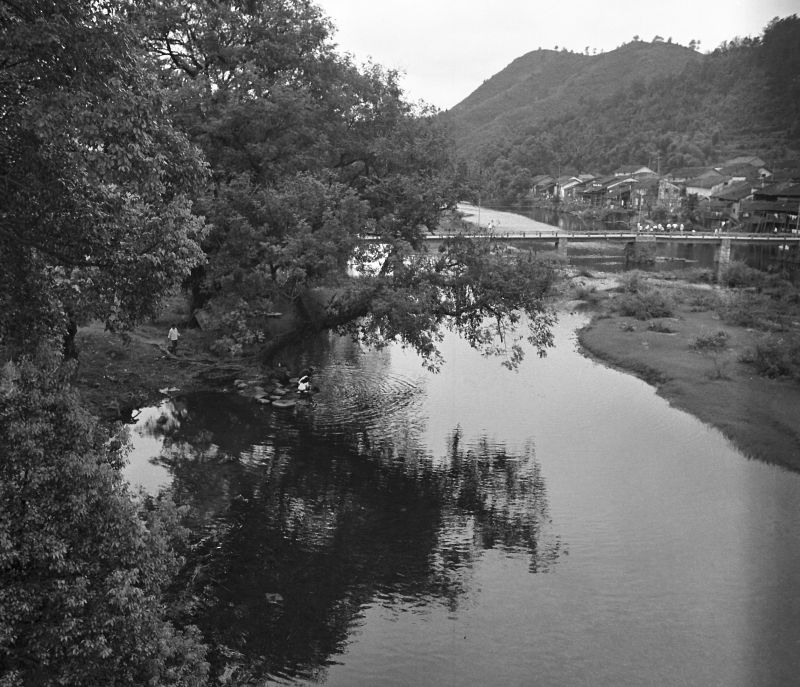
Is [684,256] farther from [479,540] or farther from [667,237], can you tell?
[479,540]

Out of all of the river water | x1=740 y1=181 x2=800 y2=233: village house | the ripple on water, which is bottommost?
the river water

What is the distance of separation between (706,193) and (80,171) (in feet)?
479

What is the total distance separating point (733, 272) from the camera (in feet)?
277

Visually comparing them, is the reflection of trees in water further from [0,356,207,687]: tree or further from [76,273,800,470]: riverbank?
[0,356,207,687]: tree

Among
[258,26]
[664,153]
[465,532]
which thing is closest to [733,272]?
[258,26]

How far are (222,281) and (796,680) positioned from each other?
28685 mm

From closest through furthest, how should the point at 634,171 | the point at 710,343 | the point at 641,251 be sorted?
1. the point at 710,343
2. the point at 641,251
3. the point at 634,171

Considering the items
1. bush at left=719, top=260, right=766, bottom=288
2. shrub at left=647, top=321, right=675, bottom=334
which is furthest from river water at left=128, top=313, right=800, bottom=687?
bush at left=719, top=260, right=766, bottom=288

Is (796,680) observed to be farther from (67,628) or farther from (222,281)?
(222,281)

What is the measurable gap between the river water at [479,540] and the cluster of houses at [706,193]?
63.9 m

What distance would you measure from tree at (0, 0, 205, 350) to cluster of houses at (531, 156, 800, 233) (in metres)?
80.6

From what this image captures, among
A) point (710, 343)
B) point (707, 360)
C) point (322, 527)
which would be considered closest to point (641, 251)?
point (710, 343)

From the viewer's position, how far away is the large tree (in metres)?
36.0

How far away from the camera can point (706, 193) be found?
143m
